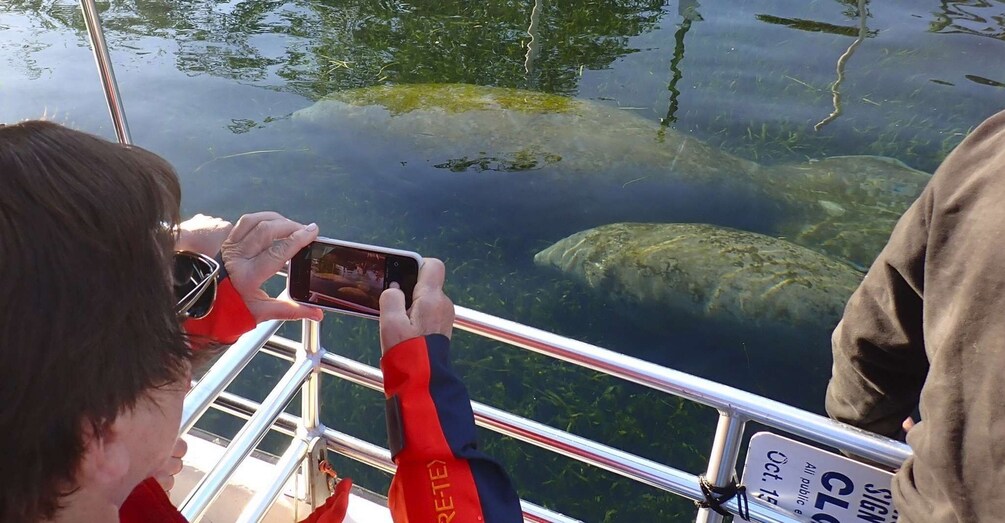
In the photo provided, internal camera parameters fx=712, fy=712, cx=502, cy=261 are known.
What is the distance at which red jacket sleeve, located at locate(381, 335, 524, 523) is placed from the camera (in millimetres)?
1063

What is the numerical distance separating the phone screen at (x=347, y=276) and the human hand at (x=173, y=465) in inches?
14.0

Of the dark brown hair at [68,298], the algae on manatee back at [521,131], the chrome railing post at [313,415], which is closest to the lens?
the dark brown hair at [68,298]

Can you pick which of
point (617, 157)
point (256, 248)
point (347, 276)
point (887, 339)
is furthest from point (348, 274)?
point (617, 157)

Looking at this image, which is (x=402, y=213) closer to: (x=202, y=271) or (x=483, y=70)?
(x=483, y=70)

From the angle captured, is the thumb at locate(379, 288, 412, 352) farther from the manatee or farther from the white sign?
the manatee

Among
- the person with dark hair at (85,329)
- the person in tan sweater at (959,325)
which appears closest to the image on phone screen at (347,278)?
the person with dark hair at (85,329)

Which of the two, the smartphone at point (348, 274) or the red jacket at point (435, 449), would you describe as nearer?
the red jacket at point (435, 449)

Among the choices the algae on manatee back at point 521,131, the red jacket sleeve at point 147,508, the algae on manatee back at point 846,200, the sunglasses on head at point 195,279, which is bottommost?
the algae on manatee back at point 846,200

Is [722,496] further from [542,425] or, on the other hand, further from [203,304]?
[203,304]

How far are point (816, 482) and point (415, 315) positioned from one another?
37.3 inches

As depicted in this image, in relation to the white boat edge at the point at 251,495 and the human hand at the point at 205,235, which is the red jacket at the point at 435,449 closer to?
the human hand at the point at 205,235

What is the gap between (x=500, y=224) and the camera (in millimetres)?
5711

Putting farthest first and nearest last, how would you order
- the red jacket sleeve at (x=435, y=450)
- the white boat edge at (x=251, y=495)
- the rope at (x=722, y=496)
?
the white boat edge at (x=251, y=495)
the rope at (x=722, y=496)
the red jacket sleeve at (x=435, y=450)

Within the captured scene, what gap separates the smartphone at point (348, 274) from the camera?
1.34 metres
